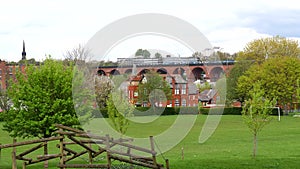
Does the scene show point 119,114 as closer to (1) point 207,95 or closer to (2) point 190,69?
(1) point 207,95

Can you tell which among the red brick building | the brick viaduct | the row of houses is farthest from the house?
the brick viaduct

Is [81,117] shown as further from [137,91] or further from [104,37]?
[137,91]

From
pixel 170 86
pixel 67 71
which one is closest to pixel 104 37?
pixel 67 71

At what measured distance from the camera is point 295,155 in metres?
30.1

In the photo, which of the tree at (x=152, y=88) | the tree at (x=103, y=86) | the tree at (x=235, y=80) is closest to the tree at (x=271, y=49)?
the tree at (x=235, y=80)

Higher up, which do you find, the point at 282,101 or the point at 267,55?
the point at 267,55

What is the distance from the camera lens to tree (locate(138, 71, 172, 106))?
87500 mm

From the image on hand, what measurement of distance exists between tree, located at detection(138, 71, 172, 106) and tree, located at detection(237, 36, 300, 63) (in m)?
17.4

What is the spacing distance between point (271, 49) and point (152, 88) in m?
24.1

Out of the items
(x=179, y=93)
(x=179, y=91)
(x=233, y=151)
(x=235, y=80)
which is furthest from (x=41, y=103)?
(x=179, y=91)

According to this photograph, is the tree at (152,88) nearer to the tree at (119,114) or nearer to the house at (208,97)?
the house at (208,97)

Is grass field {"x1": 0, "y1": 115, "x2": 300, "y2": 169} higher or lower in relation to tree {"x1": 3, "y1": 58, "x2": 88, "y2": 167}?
lower

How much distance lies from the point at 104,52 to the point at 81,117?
531 cm

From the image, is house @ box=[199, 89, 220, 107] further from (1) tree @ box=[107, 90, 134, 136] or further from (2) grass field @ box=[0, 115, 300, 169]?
(1) tree @ box=[107, 90, 134, 136]
